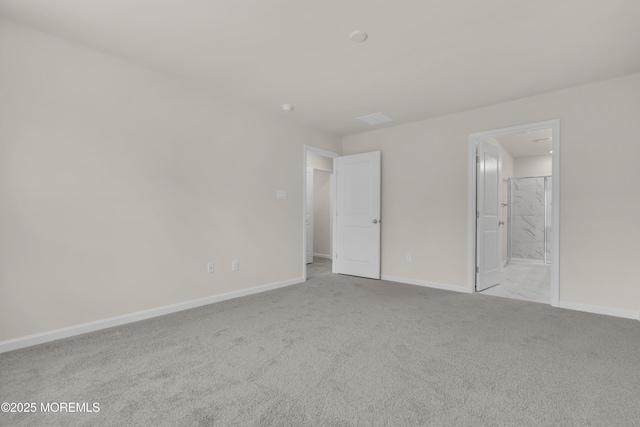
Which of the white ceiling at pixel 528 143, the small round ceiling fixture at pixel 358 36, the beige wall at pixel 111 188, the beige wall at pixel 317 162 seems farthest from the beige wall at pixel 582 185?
the beige wall at pixel 317 162

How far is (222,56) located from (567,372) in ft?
11.6

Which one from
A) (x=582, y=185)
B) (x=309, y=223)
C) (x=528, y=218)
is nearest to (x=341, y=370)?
(x=582, y=185)

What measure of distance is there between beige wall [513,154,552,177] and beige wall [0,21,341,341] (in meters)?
6.39

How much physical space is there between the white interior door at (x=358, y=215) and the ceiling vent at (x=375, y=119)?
1.62 ft

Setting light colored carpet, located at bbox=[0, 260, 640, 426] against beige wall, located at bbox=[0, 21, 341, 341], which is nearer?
light colored carpet, located at bbox=[0, 260, 640, 426]

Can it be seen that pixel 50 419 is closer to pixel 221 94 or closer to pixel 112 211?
pixel 112 211

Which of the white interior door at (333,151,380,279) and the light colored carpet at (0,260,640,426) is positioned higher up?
the white interior door at (333,151,380,279)

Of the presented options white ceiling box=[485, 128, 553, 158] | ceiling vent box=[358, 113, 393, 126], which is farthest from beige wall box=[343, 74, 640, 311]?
white ceiling box=[485, 128, 553, 158]

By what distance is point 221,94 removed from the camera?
363 centimetres

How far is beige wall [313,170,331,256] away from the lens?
7.50 meters

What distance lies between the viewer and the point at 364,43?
2527 millimetres

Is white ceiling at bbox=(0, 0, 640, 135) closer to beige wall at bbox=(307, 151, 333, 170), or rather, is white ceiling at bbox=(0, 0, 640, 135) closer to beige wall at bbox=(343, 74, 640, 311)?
beige wall at bbox=(343, 74, 640, 311)

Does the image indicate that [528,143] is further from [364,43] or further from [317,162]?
[364,43]

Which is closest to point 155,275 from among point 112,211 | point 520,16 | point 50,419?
point 112,211
